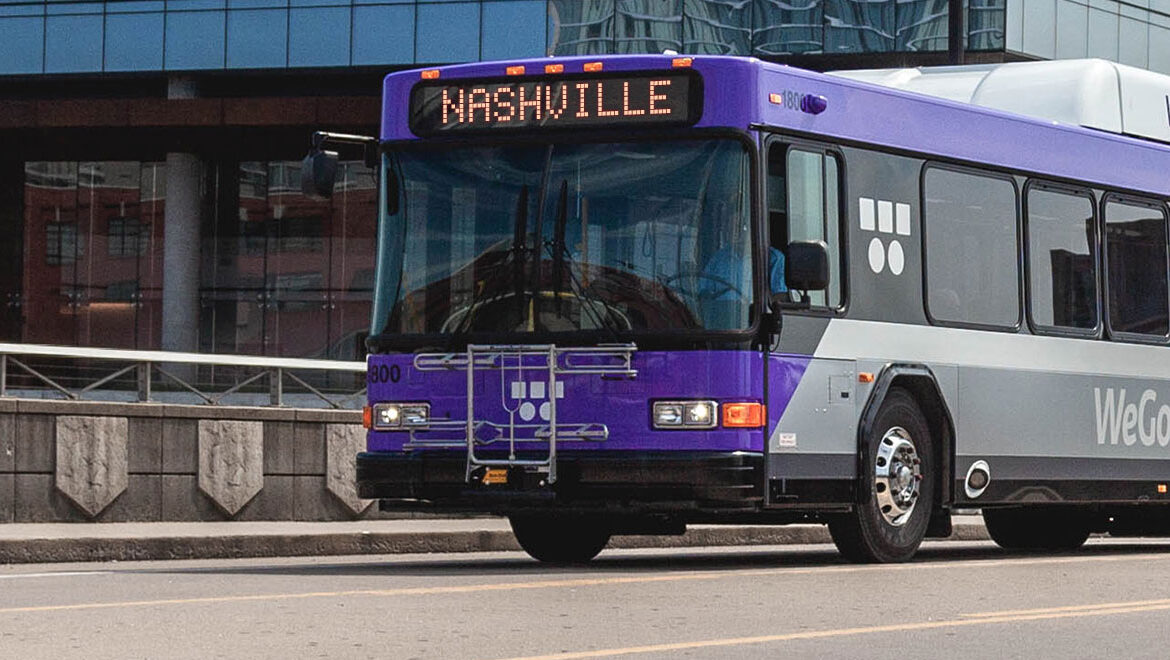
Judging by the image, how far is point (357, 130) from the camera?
5122cm

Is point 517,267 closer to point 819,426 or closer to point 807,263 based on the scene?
point 807,263

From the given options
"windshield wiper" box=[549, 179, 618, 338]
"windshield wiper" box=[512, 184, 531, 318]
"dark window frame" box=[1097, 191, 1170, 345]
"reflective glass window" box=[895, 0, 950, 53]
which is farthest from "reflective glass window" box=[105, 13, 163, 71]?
"windshield wiper" box=[549, 179, 618, 338]

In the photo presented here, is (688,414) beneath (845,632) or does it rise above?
above

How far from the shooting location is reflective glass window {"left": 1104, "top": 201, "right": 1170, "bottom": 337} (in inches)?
672

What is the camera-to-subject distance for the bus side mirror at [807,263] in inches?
529

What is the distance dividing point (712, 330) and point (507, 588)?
96.2 inches

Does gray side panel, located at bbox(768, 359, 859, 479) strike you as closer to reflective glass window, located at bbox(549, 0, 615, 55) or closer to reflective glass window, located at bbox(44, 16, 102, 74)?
reflective glass window, located at bbox(549, 0, 615, 55)

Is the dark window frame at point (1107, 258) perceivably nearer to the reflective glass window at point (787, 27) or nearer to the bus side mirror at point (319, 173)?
the bus side mirror at point (319, 173)

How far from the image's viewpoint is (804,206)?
1408 cm

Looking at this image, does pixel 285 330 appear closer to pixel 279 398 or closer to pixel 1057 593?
pixel 279 398

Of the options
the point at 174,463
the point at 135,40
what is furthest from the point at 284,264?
the point at 174,463

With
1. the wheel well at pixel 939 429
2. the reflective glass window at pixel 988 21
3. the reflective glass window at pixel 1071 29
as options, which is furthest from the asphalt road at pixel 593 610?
the reflective glass window at pixel 1071 29

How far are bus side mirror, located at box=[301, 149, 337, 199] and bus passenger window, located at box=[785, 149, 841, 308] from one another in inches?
110

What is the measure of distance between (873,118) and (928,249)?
38.2 inches
